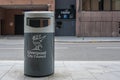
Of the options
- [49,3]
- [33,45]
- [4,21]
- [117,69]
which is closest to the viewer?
[33,45]

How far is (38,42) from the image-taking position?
832 centimetres

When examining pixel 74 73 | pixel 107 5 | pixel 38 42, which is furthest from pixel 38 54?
pixel 107 5

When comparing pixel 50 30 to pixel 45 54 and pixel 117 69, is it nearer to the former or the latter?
pixel 45 54

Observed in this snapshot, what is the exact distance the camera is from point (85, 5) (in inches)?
1406

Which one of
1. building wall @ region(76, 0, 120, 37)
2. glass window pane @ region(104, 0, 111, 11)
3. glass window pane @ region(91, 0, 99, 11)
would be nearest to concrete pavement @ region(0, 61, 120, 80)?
building wall @ region(76, 0, 120, 37)

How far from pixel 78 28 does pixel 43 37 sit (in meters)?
27.0

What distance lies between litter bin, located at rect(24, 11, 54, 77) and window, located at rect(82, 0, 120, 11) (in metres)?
27.4

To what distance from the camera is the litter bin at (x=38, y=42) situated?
8305mm

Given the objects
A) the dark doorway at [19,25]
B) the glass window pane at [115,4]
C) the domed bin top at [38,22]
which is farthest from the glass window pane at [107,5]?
the domed bin top at [38,22]

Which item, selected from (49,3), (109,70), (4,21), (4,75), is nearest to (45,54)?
(4,75)

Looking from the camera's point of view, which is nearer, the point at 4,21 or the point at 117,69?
the point at 117,69

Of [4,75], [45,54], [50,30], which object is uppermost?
[50,30]

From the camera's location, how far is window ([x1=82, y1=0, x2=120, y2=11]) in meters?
35.4

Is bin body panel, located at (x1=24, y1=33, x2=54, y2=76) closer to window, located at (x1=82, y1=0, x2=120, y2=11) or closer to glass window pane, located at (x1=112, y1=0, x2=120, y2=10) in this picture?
window, located at (x1=82, y1=0, x2=120, y2=11)
